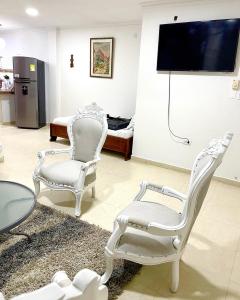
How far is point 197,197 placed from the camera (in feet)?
4.47

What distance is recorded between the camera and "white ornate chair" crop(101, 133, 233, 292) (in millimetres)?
1335

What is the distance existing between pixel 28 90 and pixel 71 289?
5.69 metres

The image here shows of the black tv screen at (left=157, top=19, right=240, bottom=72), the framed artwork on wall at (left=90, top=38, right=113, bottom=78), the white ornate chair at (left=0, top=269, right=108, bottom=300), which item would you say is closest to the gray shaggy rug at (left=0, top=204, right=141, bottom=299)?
the white ornate chair at (left=0, top=269, right=108, bottom=300)

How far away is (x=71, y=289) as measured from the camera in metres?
→ 0.59

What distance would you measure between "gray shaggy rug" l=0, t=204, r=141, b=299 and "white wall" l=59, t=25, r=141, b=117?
339 centimetres

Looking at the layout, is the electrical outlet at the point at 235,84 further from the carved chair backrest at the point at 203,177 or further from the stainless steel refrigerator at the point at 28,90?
the stainless steel refrigerator at the point at 28,90

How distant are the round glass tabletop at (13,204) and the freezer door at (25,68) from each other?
418 cm

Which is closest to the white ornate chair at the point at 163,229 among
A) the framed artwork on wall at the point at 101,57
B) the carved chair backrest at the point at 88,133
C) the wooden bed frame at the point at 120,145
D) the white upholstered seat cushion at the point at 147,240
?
the white upholstered seat cushion at the point at 147,240

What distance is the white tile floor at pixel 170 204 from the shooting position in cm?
163

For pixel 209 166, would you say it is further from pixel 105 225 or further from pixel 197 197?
pixel 105 225

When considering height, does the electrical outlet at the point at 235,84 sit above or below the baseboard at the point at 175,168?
above

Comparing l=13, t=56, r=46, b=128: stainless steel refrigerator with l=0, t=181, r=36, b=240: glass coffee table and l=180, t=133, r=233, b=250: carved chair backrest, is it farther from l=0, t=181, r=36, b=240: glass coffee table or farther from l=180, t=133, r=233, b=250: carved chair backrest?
l=180, t=133, r=233, b=250: carved chair backrest

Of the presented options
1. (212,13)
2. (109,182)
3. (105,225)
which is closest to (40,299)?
(105,225)

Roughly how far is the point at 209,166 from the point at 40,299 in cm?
102
